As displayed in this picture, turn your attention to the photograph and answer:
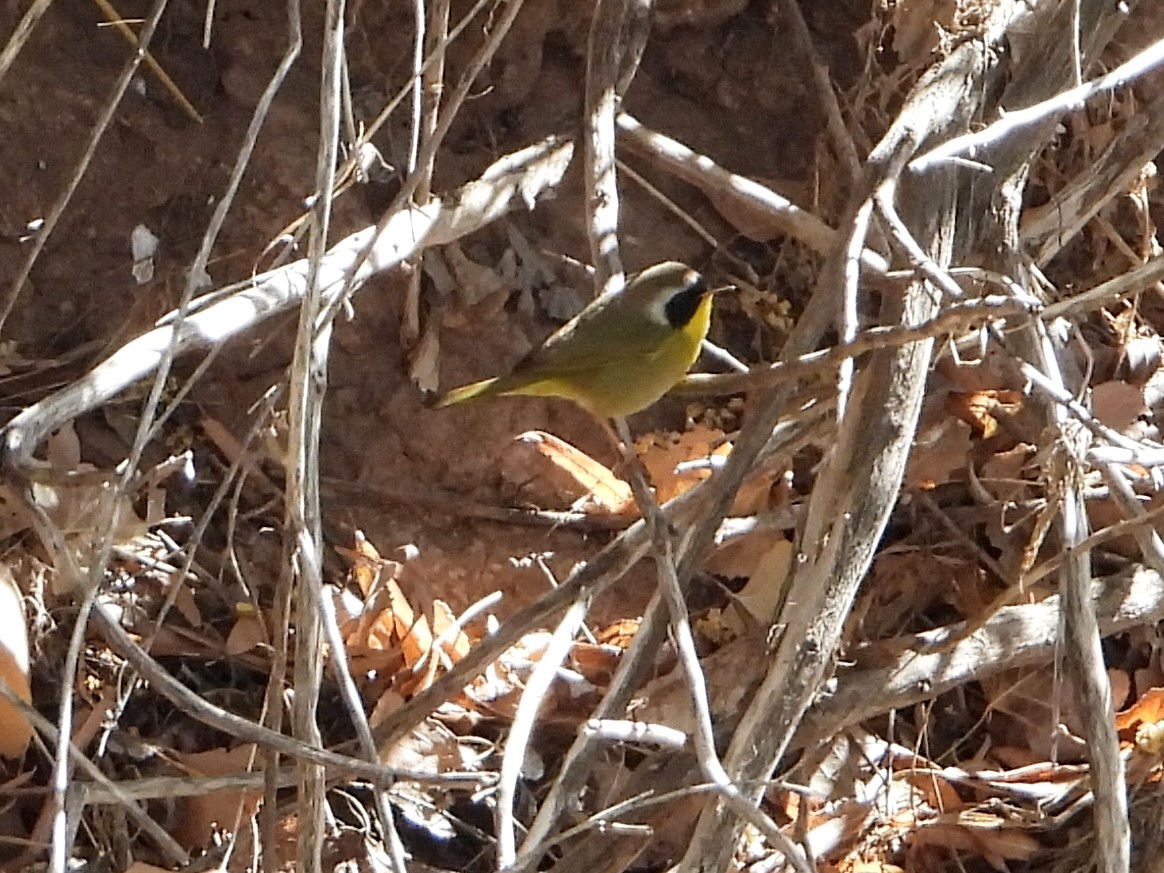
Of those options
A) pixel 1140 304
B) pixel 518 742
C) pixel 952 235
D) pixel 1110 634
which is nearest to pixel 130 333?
pixel 518 742

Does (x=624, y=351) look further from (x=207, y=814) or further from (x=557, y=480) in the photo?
(x=207, y=814)

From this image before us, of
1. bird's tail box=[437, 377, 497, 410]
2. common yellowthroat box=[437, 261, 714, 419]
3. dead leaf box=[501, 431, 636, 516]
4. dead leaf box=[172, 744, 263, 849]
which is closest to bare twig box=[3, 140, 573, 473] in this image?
common yellowthroat box=[437, 261, 714, 419]

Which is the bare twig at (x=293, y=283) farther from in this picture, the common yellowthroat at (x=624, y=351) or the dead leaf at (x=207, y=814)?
the dead leaf at (x=207, y=814)

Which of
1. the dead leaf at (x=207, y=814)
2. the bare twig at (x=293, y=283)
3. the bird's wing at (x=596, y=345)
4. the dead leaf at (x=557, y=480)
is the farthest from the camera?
the dead leaf at (x=557, y=480)

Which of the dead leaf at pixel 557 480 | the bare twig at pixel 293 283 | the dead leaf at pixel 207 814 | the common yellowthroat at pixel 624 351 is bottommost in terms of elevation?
the dead leaf at pixel 207 814

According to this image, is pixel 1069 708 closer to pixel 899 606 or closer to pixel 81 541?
pixel 899 606

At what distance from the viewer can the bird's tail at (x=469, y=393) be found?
119 inches

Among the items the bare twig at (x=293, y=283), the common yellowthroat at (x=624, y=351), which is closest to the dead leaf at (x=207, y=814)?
the bare twig at (x=293, y=283)

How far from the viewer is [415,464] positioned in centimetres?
324

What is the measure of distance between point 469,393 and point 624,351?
0.39m

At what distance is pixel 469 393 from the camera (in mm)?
3033

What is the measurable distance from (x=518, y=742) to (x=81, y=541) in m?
A: 1.11

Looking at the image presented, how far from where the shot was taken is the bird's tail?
303 cm

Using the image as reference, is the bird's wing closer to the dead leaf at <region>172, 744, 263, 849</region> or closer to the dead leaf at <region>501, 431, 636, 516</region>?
the dead leaf at <region>501, 431, 636, 516</region>
